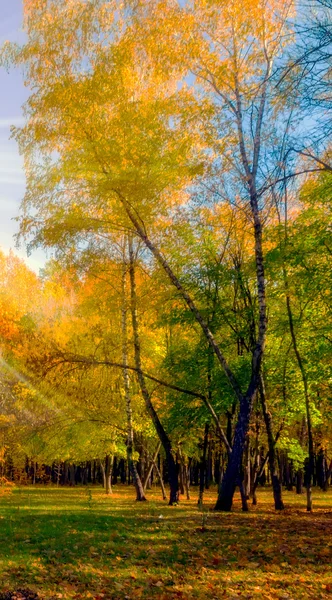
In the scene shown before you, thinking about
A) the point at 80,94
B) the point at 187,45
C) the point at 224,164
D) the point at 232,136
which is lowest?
the point at 224,164

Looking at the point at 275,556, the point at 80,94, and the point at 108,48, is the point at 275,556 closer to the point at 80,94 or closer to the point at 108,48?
the point at 80,94

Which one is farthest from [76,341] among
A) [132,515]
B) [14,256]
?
[14,256]

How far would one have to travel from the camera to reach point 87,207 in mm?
12945

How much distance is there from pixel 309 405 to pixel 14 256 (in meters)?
30.7

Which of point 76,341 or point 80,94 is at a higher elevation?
point 80,94

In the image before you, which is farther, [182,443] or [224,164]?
[182,443]

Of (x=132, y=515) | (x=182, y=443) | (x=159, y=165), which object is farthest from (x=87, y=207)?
(x=182, y=443)

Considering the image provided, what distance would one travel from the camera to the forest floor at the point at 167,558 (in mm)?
5562

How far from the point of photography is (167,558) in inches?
281


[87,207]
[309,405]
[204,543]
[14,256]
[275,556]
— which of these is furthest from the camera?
[14,256]

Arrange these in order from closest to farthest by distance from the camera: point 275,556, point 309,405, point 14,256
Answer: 1. point 275,556
2. point 309,405
3. point 14,256

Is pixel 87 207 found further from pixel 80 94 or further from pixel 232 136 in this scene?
pixel 232 136

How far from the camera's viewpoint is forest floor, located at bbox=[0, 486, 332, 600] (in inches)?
219

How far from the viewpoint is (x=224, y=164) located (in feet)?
40.1
